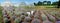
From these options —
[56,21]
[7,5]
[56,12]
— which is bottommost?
[56,21]

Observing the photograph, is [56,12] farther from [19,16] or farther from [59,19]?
[19,16]

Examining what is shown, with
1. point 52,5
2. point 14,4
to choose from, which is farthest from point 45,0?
point 14,4

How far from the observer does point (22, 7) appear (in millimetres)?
2074

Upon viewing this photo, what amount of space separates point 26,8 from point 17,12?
17 centimetres

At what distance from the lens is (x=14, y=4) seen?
2.09 metres

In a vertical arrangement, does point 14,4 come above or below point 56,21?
above

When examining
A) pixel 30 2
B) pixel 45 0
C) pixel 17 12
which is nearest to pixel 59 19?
pixel 45 0

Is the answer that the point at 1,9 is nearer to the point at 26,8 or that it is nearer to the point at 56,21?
the point at 26,8

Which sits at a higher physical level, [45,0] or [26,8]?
[45,0]

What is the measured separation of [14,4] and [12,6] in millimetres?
49

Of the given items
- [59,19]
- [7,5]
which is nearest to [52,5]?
[59,19]

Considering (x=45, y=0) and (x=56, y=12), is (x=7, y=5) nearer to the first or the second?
(x=45, y=0)

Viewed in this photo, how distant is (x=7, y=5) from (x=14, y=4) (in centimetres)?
12

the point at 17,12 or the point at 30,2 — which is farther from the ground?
the point at 30,2
